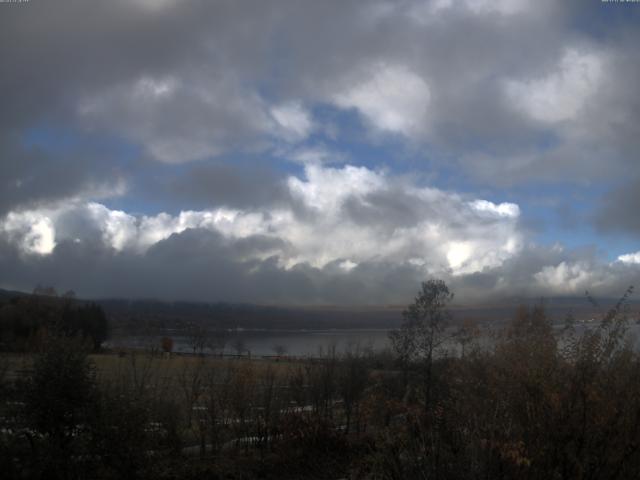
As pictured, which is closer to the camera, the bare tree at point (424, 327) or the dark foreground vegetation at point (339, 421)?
the dark foreground vegetation at point (339, 421)

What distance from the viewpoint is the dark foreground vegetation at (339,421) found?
683 centimetres

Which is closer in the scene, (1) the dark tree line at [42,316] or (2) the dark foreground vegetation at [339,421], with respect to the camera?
(2) the dark foreground vegetation at [339,421]

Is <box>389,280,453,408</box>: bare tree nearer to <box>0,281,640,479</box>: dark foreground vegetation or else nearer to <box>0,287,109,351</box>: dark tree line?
<box>0,281,640,479</box>: dark foreground vegetation

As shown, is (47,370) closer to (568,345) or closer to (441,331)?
(568,345)

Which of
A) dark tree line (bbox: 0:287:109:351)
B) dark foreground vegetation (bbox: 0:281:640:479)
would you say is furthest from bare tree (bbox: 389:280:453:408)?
dark tree line (bbox: 0:287:109:351)

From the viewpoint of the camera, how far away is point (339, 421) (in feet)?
65.7

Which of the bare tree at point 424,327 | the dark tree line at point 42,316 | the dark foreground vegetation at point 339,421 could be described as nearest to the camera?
the dark foreground vegetation at point 339,421

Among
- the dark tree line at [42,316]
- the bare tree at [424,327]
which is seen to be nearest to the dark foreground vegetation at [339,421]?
the bare tree at [424,327]

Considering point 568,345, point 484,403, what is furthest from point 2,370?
point 568,345

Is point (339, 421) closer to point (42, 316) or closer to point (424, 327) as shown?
point (424, 327)

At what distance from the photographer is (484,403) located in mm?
7824

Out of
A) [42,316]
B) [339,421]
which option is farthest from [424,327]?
[42,316]

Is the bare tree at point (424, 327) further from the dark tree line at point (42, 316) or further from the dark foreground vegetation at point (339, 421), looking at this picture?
the dark tree line at point (42, 316)

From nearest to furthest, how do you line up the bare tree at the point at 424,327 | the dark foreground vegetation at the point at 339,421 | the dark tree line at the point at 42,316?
the dark foreground vegetation at the point at 339,421 < the bare tree at the point at 424,327 < the dark tree line at the point at 42,316
